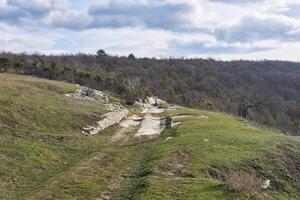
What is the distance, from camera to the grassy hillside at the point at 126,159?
2062 cm

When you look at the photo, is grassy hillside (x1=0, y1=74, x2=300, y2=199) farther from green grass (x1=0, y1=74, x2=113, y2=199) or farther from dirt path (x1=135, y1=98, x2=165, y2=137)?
dirt path (x1=135, y1=98, x2=165, y2=137)

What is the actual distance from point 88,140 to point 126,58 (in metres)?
141

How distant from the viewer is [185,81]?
154 meters

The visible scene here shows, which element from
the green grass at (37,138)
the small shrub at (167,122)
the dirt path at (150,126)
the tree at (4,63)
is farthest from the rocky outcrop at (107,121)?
the tree at (4,63)

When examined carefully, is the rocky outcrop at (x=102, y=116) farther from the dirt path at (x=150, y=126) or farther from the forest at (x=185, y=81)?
the forest at (x=185, y=81)

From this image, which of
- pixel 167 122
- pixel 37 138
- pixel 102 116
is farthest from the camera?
pixel 167 122

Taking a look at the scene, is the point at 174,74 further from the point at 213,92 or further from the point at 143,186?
the point at 143,186

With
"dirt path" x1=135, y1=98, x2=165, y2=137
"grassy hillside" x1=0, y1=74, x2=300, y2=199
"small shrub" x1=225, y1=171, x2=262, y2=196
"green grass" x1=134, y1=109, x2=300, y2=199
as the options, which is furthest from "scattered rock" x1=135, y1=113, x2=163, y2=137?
"small shrub" x1=225, y1=171, x2=262, y2=196

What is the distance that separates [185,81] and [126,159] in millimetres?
127887

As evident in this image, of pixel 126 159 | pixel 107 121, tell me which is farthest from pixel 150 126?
pixel 126 159

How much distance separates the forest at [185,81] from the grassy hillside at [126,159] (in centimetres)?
2834

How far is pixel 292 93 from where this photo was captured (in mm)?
161500

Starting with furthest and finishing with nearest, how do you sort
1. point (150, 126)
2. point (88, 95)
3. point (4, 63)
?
point (4, 63) → point (88, 95) → point (150, 126)

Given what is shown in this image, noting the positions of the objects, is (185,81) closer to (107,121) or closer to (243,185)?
(107,121)
